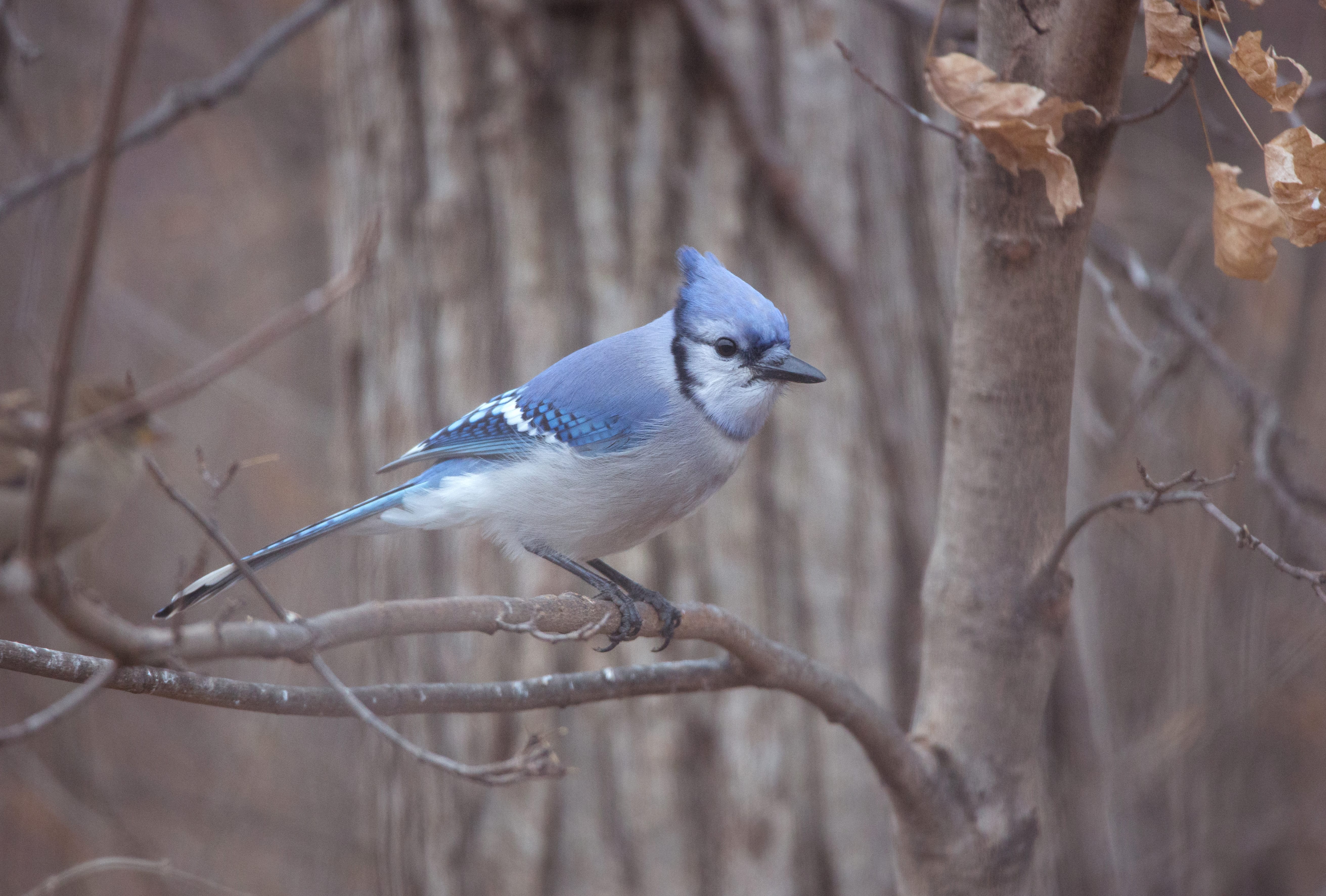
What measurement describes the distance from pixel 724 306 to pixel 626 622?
62 cm

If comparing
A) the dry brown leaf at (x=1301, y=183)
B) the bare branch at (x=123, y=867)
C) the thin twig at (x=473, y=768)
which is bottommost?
the bare branch at (x=123, y=867)

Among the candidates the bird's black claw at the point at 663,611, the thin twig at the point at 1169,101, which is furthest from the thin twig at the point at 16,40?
the thin twig at the point at 1169,101

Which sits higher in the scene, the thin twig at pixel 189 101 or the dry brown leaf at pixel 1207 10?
the thin twig at pixel 189 101

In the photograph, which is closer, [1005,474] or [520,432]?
[1005,474]

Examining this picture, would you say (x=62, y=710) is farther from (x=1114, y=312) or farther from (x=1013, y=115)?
(x=1114, y=312)

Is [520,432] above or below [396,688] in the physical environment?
above

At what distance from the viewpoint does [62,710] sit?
98cm

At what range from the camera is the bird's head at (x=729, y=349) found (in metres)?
2.02

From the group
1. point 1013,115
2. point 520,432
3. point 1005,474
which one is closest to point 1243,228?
point 1013,115

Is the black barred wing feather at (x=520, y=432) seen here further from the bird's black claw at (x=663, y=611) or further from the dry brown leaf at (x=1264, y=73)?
the dry brown leaf at (x=1264, y=73)

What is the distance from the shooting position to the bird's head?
79.4 inches

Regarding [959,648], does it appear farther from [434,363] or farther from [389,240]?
[389,240]

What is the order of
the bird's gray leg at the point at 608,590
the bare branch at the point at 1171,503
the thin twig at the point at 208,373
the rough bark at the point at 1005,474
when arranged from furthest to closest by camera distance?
the bird's gray leg at the point at 608,590 → the rough bark at the point at 1005,474 → the bare branch at the point at 1171,503 → the thin twig at the point at 208,373

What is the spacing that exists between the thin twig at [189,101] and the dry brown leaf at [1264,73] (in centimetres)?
220
